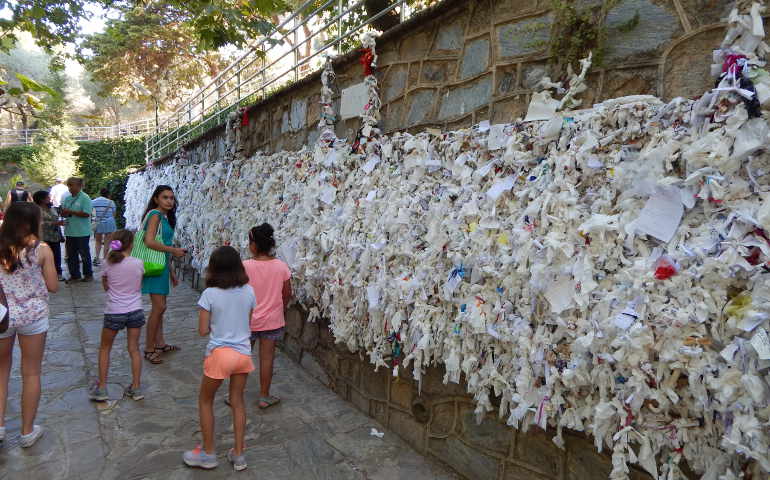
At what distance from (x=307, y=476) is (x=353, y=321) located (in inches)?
41.0

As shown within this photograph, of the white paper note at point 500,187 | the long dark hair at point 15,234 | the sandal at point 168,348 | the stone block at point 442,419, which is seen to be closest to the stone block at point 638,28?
the white paper note at point 500,187

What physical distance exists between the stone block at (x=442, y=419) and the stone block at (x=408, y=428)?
0.12 m

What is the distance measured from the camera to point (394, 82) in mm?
3539

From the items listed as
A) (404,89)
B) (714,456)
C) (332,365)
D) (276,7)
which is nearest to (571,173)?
(714,456)

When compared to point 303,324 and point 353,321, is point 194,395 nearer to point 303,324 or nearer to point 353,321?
point 303,324

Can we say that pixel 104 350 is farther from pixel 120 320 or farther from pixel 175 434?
pixel 175 434

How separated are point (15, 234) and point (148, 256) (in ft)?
4.77

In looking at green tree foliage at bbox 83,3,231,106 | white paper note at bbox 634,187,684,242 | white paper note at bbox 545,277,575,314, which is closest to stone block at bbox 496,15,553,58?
white paper note at bbox 634,187,684,242

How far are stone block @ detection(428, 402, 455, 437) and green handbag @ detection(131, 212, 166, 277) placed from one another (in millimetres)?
2854

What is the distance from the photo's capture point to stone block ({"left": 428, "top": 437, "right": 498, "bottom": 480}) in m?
2.55

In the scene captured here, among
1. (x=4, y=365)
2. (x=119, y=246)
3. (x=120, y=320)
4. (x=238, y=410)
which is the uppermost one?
(x=119, y=246)

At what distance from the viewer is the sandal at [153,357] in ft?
14.7

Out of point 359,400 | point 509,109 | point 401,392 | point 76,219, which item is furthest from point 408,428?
point 76,219

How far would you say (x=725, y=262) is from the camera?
5.11ft
